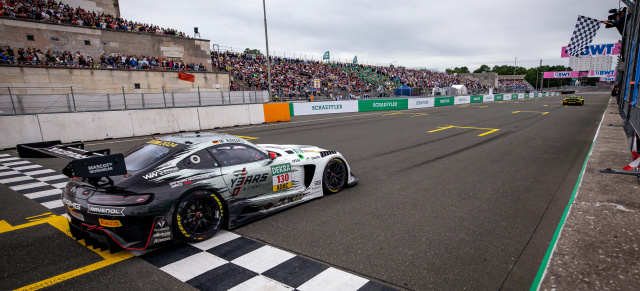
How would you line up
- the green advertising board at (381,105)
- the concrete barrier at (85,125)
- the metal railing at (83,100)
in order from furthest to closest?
the green advertising board at (381,105) < the metal railing at (83,100) < the concrete barrier at (85,125)

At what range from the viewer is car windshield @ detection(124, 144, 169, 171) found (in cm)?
384

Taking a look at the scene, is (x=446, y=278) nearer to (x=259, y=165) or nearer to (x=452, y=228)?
(x=452, y=228)

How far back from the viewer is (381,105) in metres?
28.8

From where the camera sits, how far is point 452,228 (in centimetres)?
416

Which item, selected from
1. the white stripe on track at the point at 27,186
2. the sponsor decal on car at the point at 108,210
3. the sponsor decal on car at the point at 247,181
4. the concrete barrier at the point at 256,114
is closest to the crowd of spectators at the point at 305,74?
the concrete barrier at the point at 256,114

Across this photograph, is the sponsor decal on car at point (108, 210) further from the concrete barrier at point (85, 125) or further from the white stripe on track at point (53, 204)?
the concrete barrier at point (85, 125)

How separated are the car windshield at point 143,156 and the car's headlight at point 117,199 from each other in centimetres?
45

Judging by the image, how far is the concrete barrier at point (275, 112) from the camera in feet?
61.0

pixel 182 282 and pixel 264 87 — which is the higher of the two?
pixel 264 87

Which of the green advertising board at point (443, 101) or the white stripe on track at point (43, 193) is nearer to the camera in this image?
the white stripe on track at point (43, 193)

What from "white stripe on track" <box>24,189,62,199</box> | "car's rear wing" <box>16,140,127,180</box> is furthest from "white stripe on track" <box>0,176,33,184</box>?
"car's rear wing" <box>16,140,127,180</box>

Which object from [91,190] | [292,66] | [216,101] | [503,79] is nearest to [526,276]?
[91,190]

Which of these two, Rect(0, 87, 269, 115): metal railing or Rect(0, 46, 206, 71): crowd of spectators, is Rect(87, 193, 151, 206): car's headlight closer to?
Rect(0, 87, 269, 115): metal railing

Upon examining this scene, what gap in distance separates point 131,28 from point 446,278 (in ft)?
105
